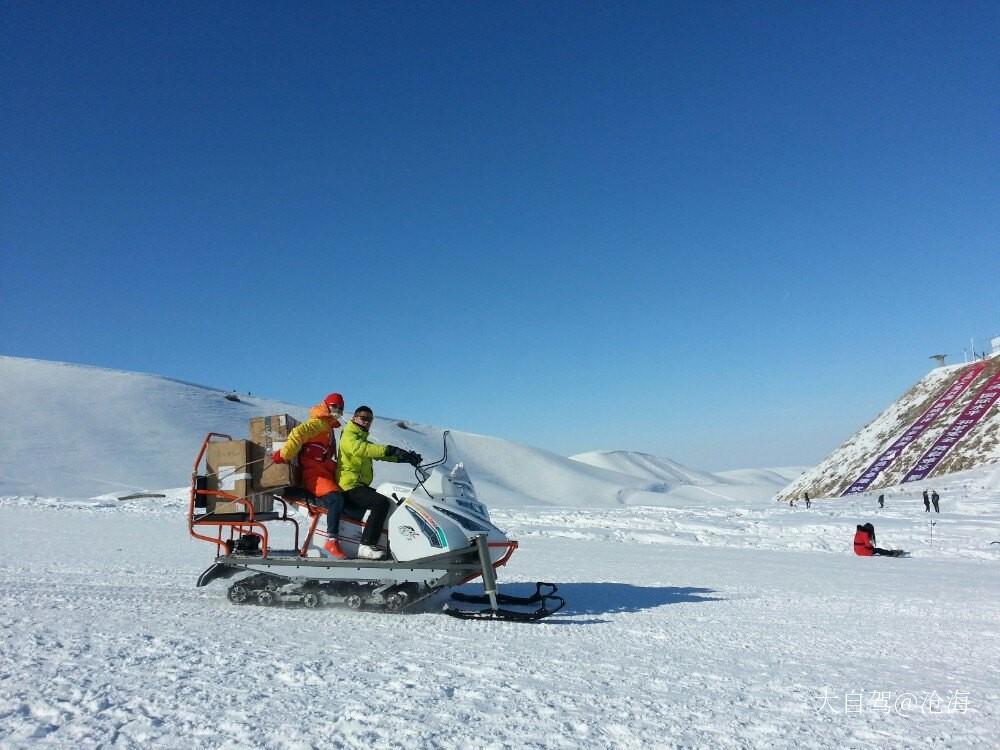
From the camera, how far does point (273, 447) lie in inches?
255

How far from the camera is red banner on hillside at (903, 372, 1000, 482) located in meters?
31.7

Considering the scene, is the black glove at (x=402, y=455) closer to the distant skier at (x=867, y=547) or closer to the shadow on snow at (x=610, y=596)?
the shadow on snow at (x=610, y=596)

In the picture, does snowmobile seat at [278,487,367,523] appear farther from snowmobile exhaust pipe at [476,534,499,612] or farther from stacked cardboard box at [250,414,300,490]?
snowmobile exhaust pipe at [476,534,499,612]

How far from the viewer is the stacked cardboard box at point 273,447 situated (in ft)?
20.1

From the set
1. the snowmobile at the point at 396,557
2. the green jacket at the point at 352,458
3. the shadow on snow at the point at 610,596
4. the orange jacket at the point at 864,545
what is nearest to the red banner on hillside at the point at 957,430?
the orange jacket at the point at 864,545

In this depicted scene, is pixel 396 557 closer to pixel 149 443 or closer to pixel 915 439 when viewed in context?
pixel 915 439

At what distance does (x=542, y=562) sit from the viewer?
1038 cm

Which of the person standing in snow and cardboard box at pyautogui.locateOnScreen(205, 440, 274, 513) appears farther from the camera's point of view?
cardboard box at pyautogui.locateOnScreen(205, 440, 274, 513)

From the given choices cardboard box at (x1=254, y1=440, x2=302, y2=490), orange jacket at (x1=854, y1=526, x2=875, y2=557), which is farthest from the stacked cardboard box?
orange jacket at (x1=854, y1=526, x2=875, y2=557)

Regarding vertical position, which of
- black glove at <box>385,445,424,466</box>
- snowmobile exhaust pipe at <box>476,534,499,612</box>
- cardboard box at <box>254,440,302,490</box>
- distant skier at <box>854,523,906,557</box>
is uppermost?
black glove at <box>385,445,424,466</box>

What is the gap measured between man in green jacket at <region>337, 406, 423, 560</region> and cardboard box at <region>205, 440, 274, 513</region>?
90 cm

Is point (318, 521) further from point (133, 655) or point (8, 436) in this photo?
point (8, 436)

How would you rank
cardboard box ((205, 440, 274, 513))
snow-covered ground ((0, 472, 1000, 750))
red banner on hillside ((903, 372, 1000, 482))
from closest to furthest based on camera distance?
1. snow-covered ground ((0, 472, 1000, 750))
2. cardboard box ((205, 440, 274, 513))
3. red banner on hillside ((903, 372, 1000, 482))

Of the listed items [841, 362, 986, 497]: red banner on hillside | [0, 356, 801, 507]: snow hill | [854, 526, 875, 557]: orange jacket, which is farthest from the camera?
[0, 356, 801, 507]: snow hill
